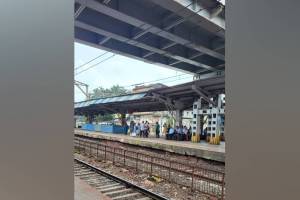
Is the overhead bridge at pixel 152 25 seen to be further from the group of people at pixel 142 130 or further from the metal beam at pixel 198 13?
the group of people at pixel 142 130

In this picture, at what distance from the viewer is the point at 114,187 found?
671 cm

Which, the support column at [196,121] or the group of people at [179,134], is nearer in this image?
the support column at [196,121]

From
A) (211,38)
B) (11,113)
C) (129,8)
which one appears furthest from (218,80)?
(11,113)

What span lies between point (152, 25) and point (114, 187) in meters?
6.61

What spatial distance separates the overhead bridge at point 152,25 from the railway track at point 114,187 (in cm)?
559

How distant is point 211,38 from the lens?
13.3 m

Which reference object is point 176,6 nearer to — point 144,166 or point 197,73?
point 144,166

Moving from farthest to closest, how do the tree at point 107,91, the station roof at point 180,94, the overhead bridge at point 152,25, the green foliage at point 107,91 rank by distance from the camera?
the green foliage at point 107,91
the tree at point 107,91
the station roof at point 180,94
the overhead bridge at point 152,25

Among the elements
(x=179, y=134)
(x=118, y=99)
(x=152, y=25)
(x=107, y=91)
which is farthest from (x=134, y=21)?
(x=107, y=91)

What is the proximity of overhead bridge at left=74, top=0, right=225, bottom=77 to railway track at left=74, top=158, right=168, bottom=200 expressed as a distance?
5.59 m

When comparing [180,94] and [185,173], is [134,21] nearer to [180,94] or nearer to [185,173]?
[180,94]

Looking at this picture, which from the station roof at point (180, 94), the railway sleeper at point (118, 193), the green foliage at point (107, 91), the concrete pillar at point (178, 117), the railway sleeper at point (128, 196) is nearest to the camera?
the railway sleeper at point (128, 196)

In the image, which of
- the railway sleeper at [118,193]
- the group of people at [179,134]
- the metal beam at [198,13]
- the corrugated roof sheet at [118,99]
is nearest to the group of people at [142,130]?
the corrugated roof sheet at [118,99]

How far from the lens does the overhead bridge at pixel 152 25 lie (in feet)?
30.3
